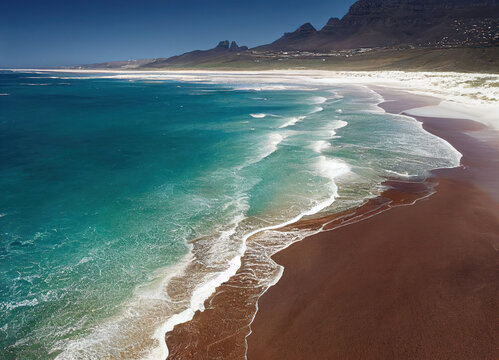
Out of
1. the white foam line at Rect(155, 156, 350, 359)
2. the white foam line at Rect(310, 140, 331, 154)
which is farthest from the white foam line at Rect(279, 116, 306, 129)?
the white foam line at Rect(155, 156, 350, 359)

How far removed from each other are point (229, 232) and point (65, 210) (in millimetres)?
5979

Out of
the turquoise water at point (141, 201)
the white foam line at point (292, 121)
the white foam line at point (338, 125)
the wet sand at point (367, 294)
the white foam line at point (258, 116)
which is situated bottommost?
the wet sand at point (367, 294)

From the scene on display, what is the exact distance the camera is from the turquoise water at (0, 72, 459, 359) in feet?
20.1

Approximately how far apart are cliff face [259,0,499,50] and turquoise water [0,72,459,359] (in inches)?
4585

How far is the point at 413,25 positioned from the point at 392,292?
652ft

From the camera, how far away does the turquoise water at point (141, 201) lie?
613 cm

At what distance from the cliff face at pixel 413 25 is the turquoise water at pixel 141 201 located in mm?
116447

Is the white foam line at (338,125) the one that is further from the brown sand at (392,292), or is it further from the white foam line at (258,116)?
the brown sand at (392,292)

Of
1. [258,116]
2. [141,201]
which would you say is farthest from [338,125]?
[141,201]

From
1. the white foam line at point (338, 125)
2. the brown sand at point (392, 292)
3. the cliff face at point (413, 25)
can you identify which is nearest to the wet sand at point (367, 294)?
the brown sand at point (392, 292)

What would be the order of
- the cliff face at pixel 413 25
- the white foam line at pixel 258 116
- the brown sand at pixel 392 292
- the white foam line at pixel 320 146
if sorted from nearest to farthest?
the brown sand at pixel 392 292 → the white foam line at pixel 320 146 → the white foam line at pixel 258 116 → the cliff face at pixel 413 25

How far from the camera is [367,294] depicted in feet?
20.3

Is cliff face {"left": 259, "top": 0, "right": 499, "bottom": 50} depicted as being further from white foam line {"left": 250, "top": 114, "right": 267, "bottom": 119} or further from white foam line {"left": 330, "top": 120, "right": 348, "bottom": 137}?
white foam line {"left": 250, "top": 114, "right": 267, "bottom": 119}

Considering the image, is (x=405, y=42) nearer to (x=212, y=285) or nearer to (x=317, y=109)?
(x=317, y=109)
